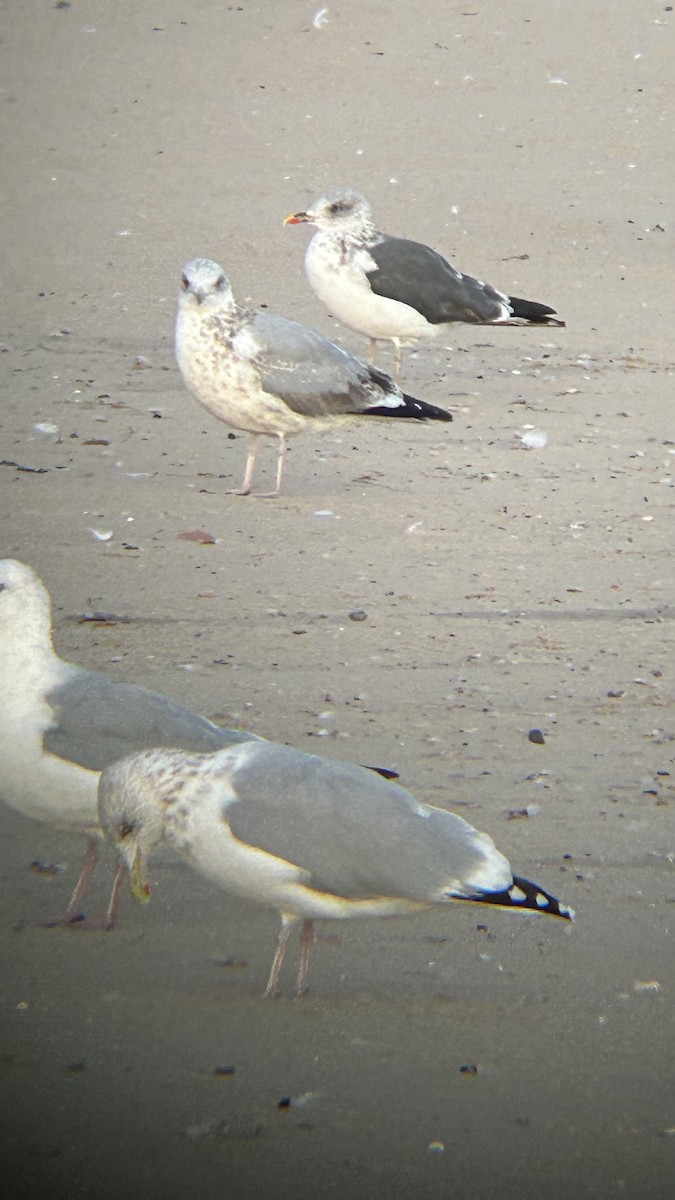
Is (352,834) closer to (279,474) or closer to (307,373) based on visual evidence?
(279,474)

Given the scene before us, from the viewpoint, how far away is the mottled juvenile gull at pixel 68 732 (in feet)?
12.6

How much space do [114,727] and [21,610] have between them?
16.6 inches

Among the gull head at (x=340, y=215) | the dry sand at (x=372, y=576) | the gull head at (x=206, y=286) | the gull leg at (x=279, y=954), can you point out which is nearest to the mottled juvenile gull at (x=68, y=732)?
the dry sand at (x=372, y=576)

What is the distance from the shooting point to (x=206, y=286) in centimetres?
696

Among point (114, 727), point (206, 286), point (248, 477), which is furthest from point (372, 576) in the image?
point (114, 727)

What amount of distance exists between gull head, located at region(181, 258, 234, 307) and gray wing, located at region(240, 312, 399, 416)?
159 mm

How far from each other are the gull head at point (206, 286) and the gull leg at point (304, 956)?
3784 mm

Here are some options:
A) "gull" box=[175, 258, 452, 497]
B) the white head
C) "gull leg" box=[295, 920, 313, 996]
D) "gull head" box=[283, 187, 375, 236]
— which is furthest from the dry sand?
"gull head" box=[283, 187, 375, 236]

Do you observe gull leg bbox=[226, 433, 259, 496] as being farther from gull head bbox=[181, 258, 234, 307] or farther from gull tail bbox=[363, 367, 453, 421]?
gull head bbox=[181, 258, 234, 307]

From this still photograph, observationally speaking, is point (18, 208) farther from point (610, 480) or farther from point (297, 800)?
point (297, 800)

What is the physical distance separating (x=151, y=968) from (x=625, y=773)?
1.56 m

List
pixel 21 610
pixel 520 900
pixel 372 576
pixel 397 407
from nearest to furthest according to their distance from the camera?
1. pixel 520 900
2. pixel 21 610
3. pixel 372 576
4. pixel 397 407

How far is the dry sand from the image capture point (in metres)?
3.26

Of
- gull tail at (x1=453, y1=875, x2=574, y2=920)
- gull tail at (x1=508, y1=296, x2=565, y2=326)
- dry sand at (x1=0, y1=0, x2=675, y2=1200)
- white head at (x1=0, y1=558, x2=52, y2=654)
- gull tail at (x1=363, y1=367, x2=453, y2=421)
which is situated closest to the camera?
dry sand at (x1=0, y1=0, x2=675, y2=1200)
